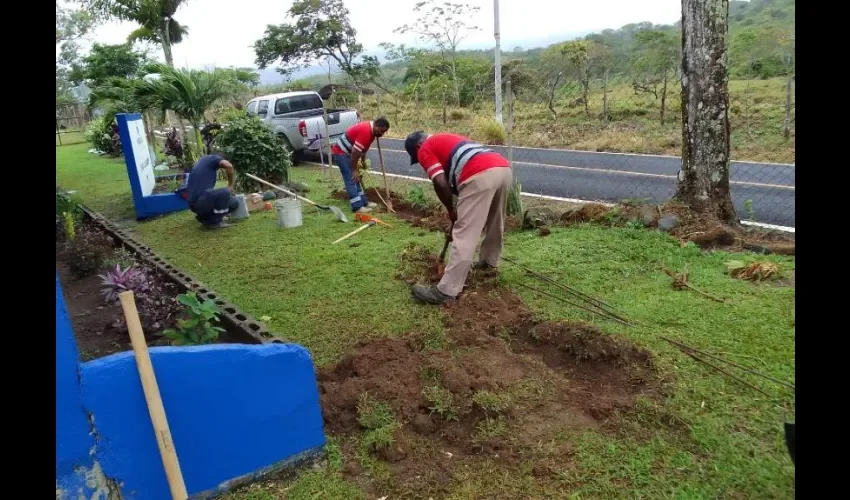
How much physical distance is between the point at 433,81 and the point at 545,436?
22.1 metres

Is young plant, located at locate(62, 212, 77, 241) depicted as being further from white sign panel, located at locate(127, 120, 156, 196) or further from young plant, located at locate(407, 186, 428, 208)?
young plant, located at locate(407, 186, 428, 208)

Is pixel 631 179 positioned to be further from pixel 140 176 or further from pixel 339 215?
pixel 140 176

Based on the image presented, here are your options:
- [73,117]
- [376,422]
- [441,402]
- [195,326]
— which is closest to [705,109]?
[441,402]

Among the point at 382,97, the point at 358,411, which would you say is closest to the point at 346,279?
the point at 358,411

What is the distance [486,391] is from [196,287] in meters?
3.27

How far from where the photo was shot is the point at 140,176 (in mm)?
9125

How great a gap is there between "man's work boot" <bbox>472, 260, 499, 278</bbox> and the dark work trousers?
Result: 13.9 ft

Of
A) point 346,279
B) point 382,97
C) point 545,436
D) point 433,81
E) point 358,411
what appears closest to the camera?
point 545,436

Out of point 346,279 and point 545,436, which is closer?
point 545,436

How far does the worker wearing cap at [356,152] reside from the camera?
7851mm

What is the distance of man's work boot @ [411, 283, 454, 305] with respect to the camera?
15.6 ft
